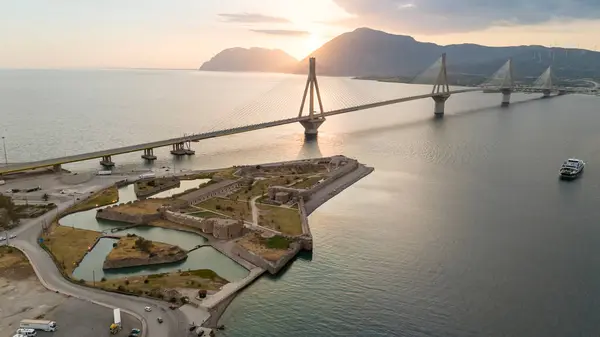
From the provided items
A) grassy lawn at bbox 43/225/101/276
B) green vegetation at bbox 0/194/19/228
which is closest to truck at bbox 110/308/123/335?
grassy lawn at bbox 43/225/101/276

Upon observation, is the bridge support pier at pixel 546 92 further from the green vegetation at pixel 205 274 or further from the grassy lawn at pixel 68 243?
the grassy lawn at pixel 68 243

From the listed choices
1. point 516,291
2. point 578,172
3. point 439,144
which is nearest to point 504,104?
point 439,144

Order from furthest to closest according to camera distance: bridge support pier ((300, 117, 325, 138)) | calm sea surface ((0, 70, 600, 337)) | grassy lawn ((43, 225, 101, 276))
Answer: bridge support pier ((300, 117, 325, 138)) < grassy lawn ((43, 225, 101, 276)) < calm sea surface ((0, 70, 600, 337))

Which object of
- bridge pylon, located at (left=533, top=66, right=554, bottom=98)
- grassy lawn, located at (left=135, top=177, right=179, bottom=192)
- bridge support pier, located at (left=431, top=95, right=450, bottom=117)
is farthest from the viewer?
bridge pylon, located at (left=533, top=66, right=554, bottom=98)

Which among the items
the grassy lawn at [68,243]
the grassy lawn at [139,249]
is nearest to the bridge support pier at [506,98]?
the grassy lawn at [139,249]

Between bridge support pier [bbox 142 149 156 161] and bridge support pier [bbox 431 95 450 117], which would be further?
bridge support pier [bbox 431 95 450 117]

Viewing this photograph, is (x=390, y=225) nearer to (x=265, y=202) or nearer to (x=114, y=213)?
(x=265, y=202)

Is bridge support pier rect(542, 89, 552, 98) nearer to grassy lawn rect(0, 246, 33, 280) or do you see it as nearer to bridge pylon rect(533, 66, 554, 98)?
bridge pylon rect(533, 66, 554, 98)
